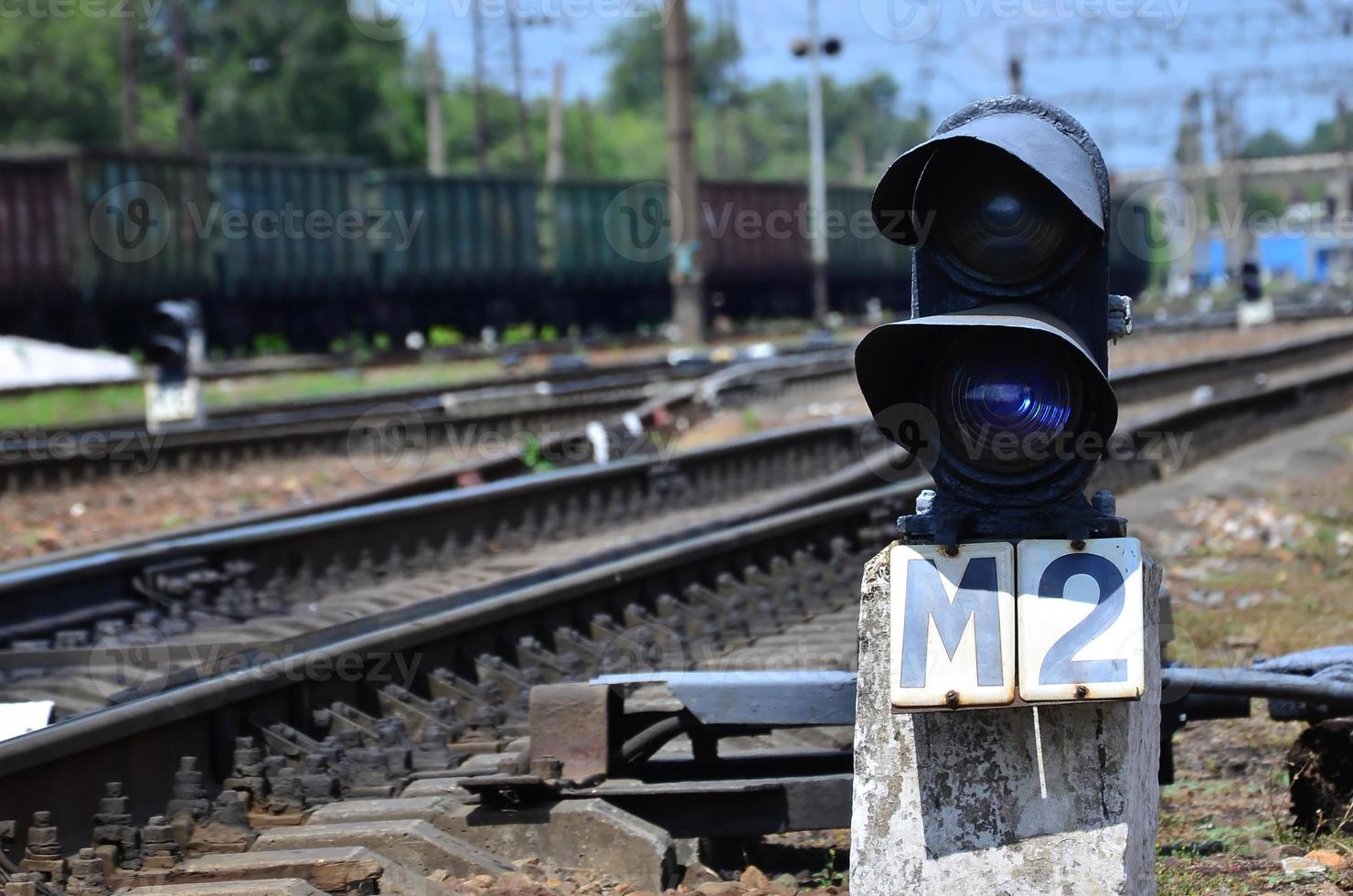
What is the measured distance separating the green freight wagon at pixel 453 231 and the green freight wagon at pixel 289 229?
51 cm

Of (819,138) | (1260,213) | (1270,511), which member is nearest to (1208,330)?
(819,138)

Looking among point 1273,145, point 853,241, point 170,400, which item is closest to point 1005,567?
point 170,400

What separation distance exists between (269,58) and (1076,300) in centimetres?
6044

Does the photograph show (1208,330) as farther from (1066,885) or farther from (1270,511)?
(1066,885)

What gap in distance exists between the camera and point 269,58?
5975 centimetres

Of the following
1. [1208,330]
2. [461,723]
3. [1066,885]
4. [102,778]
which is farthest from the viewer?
[1208,330]

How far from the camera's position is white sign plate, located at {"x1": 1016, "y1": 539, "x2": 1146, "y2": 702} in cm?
262

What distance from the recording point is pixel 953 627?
8.83 feet

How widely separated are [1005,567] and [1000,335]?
0.39 meters

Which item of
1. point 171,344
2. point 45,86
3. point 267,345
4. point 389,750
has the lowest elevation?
point 267,345

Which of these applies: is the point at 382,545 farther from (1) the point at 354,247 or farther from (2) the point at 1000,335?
(1) the point at 354,247

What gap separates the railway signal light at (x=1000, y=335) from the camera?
276 cm

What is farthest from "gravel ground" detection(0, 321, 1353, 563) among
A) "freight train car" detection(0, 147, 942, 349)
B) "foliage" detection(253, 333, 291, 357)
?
"foliage" detection(253, 333, 291, 357)

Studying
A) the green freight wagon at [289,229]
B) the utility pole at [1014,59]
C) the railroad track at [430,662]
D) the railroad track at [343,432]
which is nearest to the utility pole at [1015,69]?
the utility pole at [1014,59]
